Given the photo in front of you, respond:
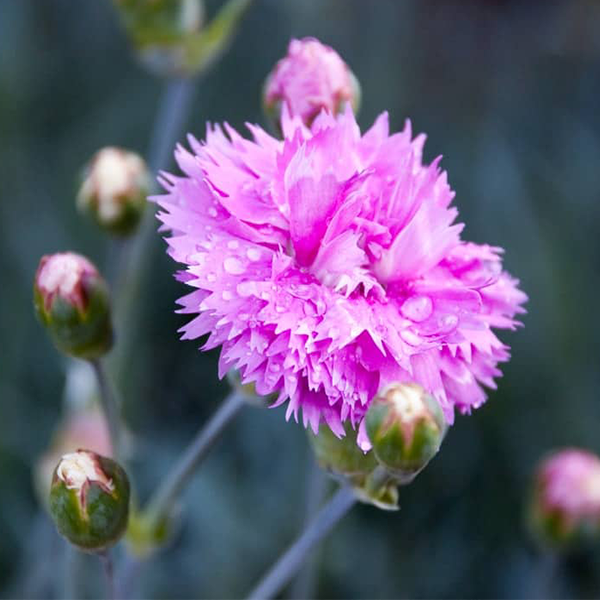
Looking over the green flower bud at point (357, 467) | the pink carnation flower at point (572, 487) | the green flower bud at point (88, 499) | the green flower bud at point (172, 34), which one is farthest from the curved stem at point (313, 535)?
the green flower bud at point (172, 34)

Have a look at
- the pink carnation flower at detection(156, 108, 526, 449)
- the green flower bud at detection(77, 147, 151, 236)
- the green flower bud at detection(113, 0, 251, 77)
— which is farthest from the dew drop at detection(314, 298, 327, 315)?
the green flower bud at detection(113, 0, 251, 77)

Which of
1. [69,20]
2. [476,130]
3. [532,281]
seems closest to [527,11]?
[476,130]

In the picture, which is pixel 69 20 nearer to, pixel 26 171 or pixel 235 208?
pixel 26 171

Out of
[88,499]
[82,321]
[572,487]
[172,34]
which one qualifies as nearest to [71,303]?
[82,321]

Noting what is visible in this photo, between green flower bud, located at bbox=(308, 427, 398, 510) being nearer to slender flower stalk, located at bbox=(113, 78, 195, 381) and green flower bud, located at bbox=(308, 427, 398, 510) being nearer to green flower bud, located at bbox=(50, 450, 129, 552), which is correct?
green flower bud, located at bbox=(50, 450, 129, 552)

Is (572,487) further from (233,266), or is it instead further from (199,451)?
(233,266)

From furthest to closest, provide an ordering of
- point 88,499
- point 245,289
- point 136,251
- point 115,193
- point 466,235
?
1. point 466,235
2. point 136,251
3. point 115,193
4. point 88,499
5. point 245,289
